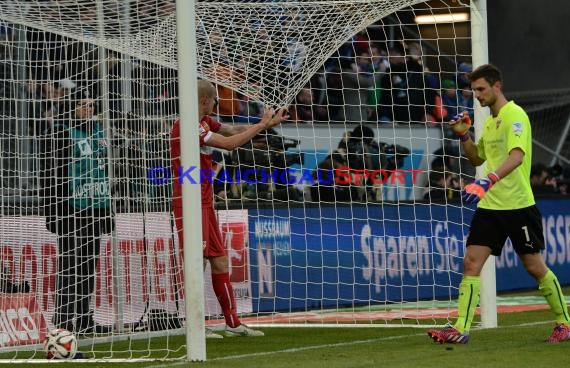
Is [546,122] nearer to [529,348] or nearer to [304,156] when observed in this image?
[304,156]

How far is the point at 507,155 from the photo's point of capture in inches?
359

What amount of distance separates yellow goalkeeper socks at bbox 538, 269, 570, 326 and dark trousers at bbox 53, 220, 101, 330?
3.92 meters

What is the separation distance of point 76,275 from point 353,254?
14.9 feet

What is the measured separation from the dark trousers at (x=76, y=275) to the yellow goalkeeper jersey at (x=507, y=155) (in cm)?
363

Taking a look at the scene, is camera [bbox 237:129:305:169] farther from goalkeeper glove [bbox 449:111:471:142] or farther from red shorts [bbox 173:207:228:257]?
goalkeeper glove [bbox 449:111:471:142]

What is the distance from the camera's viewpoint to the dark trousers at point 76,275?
10.6m

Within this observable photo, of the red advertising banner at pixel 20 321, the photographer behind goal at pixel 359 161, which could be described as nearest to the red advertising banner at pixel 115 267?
the red advertising banner at pixel 20 321

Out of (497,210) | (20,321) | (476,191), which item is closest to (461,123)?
(497,210)

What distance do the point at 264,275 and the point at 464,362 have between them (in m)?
6.03

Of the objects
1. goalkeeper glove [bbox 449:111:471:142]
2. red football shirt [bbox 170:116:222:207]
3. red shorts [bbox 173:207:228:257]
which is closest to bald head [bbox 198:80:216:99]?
red football shirt [bbox 170:116:222:207]

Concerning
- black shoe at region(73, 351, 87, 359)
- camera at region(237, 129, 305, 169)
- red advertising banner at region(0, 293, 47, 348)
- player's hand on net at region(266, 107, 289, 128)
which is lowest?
black shoe at region(73, 351, 87, 359)

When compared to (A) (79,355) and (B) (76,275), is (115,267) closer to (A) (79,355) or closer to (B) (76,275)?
(B) (76,275)

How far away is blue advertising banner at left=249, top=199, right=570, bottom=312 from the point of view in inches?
546

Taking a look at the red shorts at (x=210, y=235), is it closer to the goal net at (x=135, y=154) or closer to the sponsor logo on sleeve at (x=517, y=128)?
the goal net at (x=135, y=154)
